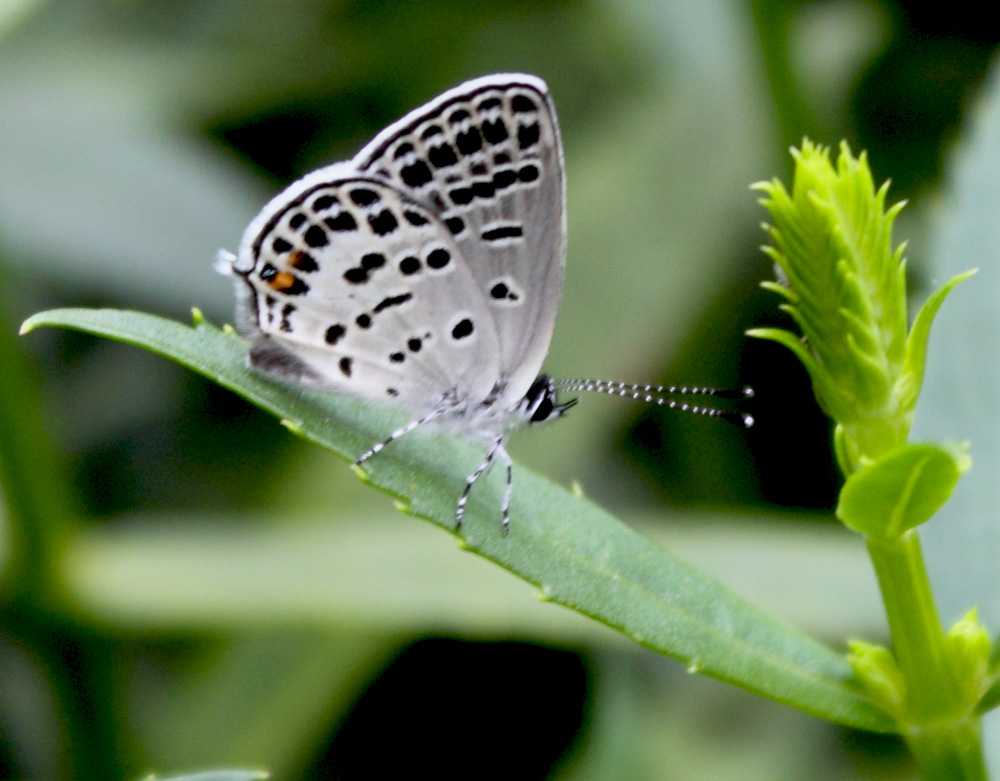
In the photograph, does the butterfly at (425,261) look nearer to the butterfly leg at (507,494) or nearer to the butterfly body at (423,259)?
the butterfly body at (423,259)

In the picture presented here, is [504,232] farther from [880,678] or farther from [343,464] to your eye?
[343,464]

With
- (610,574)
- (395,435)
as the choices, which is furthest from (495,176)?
(610,574)

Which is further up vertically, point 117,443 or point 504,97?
point 504,97

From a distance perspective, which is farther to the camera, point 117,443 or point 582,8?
point 582,8

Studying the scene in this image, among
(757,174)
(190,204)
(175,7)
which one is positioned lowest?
(757,174)

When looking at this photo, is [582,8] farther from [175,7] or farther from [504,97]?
[504,97]

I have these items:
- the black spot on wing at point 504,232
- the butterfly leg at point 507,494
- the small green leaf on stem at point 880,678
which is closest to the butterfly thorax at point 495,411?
the black spot on wing at point 504,232

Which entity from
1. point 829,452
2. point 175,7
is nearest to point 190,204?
point 175,7

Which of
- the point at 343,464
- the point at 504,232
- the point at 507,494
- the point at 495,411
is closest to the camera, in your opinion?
the point at 507,494
